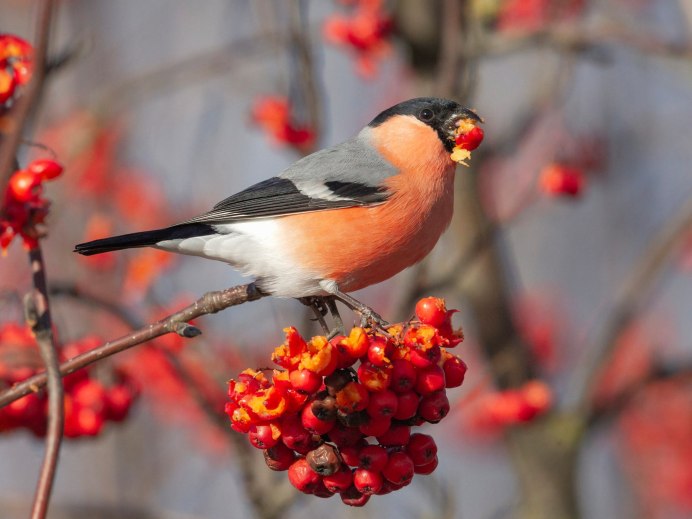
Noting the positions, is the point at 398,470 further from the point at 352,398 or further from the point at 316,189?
the point at 316,189

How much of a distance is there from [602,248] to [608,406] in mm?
3661

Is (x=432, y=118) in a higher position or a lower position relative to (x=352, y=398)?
higher

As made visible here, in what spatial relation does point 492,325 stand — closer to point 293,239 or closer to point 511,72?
point 293,239

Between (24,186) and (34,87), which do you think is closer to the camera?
(34,87)

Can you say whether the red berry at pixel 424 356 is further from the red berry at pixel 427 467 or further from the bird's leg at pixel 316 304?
the bird's leg at pixel 316 304

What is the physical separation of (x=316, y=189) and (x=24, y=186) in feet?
2.93

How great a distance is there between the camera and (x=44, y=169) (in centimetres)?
178

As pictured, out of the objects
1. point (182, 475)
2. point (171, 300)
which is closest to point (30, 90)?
point (171, 300)

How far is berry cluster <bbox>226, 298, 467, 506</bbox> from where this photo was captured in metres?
1.56

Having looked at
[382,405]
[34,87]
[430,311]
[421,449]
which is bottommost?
[421,449]

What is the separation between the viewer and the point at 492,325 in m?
3.92

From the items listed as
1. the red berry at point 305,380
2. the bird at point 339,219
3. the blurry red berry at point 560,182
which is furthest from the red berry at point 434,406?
the blurry red berry at point 560,182

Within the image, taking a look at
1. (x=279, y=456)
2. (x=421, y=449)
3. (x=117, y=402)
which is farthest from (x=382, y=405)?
(x=117, y=402)

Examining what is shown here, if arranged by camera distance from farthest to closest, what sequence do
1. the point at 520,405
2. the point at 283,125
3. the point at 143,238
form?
the point at 520,405, the point at 283,125, the point at 143,238
